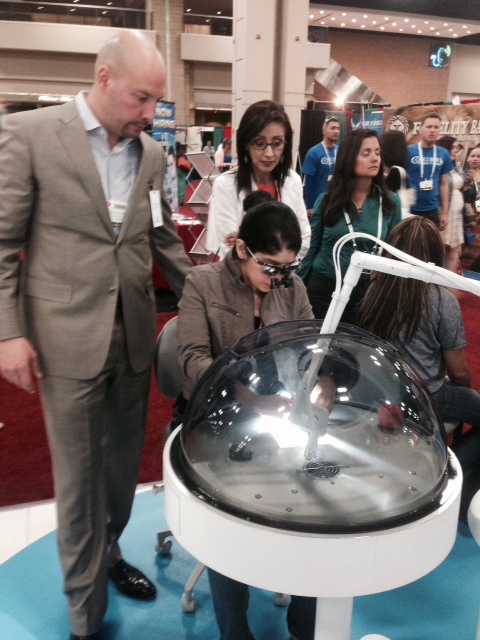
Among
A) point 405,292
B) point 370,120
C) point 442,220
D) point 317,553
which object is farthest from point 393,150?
point 370,120

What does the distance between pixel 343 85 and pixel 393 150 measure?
13.6 m

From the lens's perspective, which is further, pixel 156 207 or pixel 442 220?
pixel 442 220

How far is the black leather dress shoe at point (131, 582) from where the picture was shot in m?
1.98

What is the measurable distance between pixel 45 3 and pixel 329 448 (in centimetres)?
1576

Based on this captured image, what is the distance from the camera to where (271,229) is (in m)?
1.60

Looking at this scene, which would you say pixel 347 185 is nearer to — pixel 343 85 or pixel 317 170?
pixel 317 170

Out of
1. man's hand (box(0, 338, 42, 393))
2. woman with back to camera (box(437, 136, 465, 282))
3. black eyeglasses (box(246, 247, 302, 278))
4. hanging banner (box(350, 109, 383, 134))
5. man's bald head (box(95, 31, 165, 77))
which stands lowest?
woman with back to camera (box(437, 136, 465, 282))

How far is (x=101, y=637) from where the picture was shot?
1825 millimetres

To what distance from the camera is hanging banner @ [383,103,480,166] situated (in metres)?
7.44

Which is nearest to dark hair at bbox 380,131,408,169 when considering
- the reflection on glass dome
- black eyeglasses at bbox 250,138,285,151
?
black eyeglasses at bbox 250,138,285,151

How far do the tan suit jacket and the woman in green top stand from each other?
59.5 inches

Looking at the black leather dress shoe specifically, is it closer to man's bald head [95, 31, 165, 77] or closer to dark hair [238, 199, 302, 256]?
dark hair [238, 199, 302, 256]

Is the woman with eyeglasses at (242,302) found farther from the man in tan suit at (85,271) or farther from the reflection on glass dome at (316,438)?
the reflection on glass dome at (316,438)

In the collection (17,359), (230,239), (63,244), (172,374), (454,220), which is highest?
(63,244)
